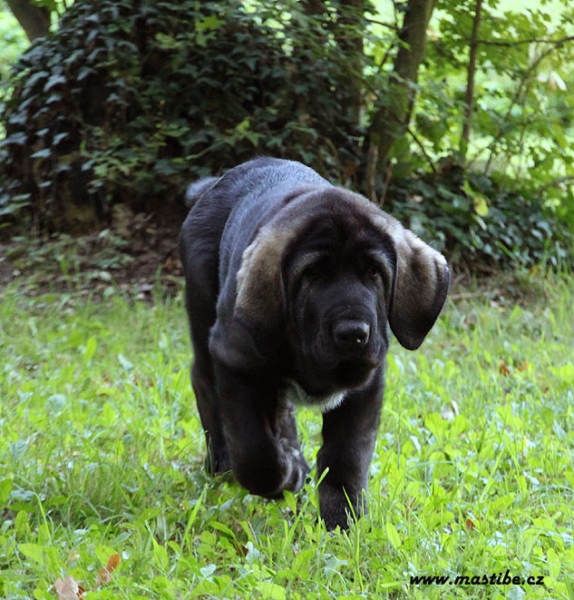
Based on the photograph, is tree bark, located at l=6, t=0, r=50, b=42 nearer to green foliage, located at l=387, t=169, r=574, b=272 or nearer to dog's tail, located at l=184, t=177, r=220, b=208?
green foliage, located at l=387, t=169, r=574, b=272

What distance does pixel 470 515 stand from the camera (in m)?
3.51

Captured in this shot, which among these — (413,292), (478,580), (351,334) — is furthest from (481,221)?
(478,580)

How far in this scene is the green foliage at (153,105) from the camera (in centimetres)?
792

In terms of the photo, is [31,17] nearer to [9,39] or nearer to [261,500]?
[9,39]

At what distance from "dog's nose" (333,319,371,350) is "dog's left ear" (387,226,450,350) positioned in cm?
37

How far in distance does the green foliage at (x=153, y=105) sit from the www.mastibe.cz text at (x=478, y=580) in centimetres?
525

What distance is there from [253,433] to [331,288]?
65 centimetres

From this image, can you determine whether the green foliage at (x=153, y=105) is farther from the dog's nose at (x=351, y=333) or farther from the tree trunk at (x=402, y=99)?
the dog's nose at (x=351, y=333)

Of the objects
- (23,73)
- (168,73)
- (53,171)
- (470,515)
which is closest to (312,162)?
(168,73)

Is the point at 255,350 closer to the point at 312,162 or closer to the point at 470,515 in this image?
the point at 470,515

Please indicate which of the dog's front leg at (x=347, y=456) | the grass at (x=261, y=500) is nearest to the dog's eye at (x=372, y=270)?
the dog's front leg at (x=347, y=456)

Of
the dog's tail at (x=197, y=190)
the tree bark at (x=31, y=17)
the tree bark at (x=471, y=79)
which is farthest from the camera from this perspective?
the tree bark at (x=31, y=17)

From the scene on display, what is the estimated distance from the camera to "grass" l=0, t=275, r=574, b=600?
294 centimetres

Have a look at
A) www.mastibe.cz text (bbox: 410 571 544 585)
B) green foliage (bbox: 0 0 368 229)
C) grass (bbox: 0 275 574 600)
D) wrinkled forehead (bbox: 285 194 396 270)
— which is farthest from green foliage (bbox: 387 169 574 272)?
www.mastibe.cz text (bbox: 410 571 544 585)
